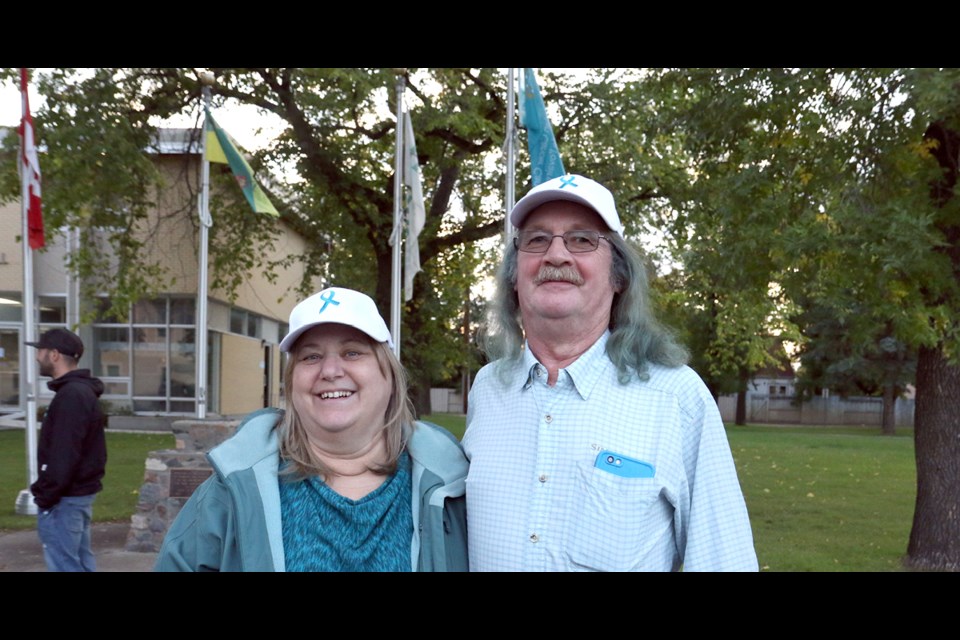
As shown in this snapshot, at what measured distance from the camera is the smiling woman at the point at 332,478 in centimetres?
239

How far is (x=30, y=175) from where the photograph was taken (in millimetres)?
11125

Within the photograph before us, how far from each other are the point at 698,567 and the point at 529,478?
48 cm

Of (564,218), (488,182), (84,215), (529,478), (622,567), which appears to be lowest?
(622,567)

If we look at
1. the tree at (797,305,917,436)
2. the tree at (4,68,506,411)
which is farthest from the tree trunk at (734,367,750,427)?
the tree at (4,68,506,411)

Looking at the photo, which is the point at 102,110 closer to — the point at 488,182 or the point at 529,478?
the point at 488,182

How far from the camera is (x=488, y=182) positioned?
59.6 ft

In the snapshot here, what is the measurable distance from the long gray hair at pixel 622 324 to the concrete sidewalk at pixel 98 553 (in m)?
6.59

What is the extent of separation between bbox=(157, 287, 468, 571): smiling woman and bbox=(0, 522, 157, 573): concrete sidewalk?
256 inches

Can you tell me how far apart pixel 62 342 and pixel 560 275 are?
5517 mm

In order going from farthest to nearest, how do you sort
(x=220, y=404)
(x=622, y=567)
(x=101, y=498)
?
1. (x=220, y=404)
2. (x=101, y=498)
3. (x=622, y=567)

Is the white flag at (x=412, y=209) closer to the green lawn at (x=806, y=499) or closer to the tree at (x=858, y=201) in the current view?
the tree at (x=858, y=201)

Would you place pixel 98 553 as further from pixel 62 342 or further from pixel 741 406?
pixel 741 406

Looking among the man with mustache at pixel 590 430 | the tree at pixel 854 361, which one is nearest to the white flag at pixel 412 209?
the man with mustache at pixel 590 430

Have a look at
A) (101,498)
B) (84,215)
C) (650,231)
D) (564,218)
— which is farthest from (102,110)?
(564,218)
